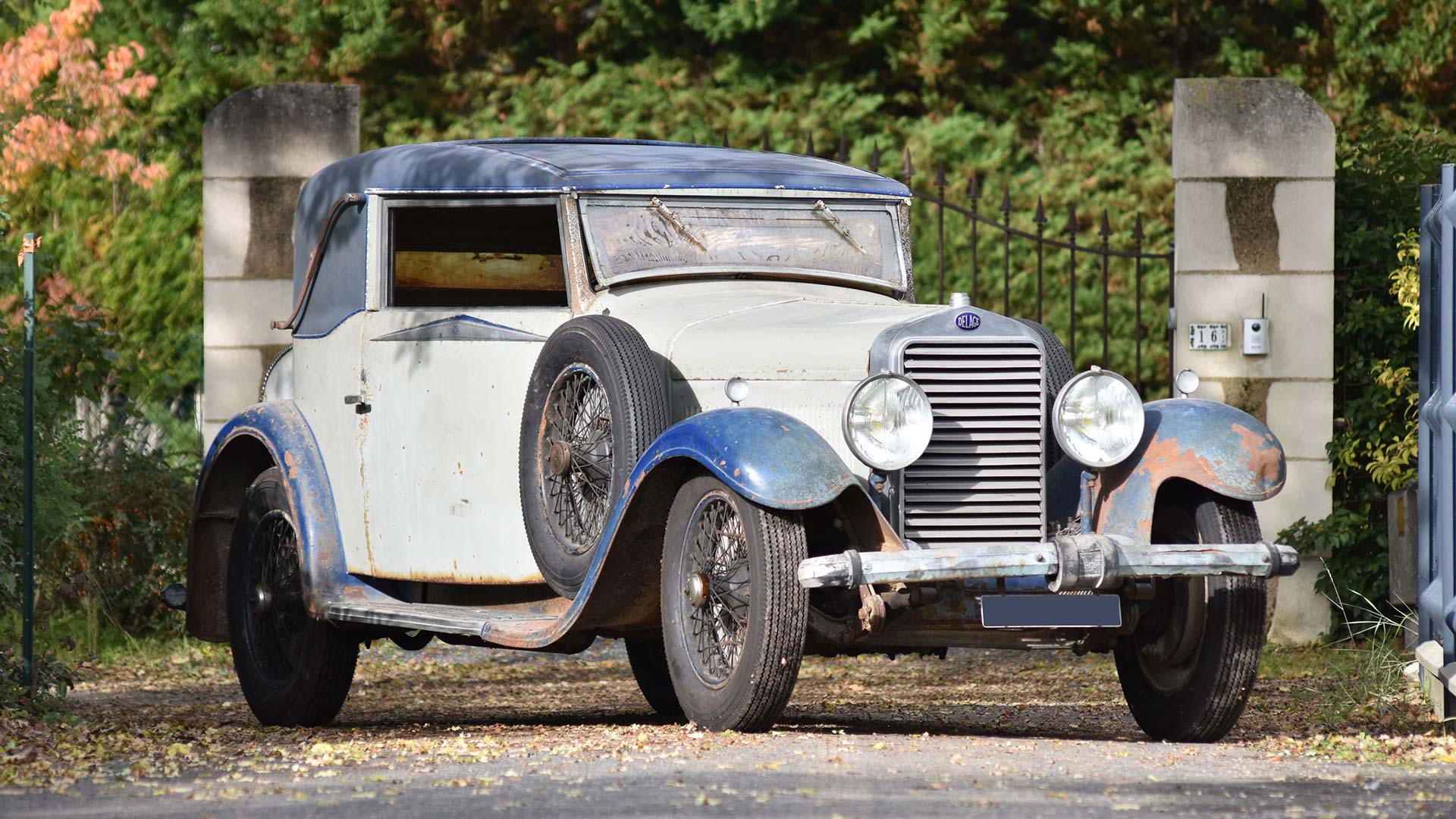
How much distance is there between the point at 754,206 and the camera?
725 centimetres

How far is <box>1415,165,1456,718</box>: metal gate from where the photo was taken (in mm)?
6449

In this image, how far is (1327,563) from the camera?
396 inches

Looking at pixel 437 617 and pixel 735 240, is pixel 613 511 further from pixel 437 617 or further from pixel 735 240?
pixel 735 240

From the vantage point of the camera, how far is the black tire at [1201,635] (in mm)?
6145

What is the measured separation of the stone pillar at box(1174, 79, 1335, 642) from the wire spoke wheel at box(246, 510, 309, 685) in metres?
4.58

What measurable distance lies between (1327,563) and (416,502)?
487 centimetres

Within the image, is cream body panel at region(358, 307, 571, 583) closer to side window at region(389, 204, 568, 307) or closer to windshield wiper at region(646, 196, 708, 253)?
side window at region(389, 204, 568, 307)

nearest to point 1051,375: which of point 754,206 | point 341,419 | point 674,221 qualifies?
point 754,206

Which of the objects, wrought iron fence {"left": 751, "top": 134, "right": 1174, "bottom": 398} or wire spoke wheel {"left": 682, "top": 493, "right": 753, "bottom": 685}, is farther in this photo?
wrought iron fence {"left": 751, "top": 134, "right": 1174, "bottom": 398}

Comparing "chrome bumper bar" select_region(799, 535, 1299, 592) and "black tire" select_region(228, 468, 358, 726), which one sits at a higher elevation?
"chrome bumper bar" select_region(799, 535, 1299, 592)

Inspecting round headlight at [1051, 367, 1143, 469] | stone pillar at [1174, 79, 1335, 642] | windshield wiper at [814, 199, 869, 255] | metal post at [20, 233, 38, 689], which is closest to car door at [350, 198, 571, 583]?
windshield wiper at [814, 199, 869, 255]

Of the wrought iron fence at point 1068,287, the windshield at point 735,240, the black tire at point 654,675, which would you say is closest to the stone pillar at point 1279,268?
the windshield at point 735,240

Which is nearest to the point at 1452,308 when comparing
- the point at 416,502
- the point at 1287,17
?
the point at 416,502

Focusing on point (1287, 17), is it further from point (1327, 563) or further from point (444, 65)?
point (1327, 563)
